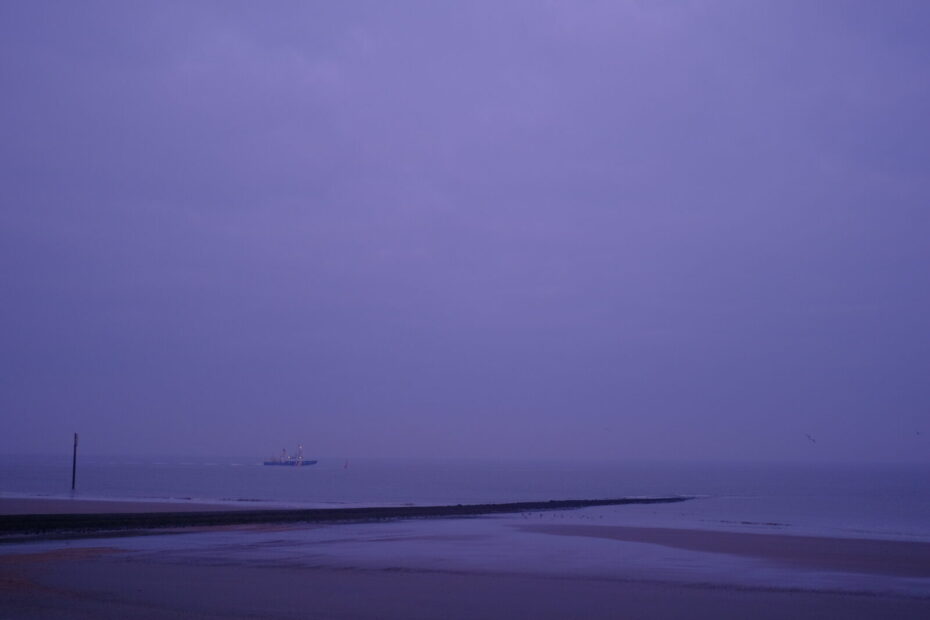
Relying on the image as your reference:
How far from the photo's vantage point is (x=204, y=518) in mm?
34906

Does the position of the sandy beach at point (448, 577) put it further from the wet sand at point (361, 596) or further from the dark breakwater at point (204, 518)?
the dark breakwater at point (204, 518)

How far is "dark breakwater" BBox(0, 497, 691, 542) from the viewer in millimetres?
28925

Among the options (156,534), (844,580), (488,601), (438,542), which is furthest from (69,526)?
(844,580)

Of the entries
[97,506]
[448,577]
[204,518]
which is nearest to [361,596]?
[448,577]

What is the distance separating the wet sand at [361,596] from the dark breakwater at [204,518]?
7516mm

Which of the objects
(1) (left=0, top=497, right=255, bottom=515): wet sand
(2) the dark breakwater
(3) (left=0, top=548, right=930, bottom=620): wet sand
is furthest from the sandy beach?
(1) (left=0, top=497, right=255, bottom=515): wet sand

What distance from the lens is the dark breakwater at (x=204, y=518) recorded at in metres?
28.9

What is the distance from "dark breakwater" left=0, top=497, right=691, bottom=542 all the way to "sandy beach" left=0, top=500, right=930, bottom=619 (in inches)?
89.0

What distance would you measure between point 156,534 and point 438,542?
10.2m

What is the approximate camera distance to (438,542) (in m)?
30.2

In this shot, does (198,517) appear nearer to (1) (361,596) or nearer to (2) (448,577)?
(2) (448,577)

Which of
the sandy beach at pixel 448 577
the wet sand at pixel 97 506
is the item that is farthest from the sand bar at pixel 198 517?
the sandy beach at pixel 448 577

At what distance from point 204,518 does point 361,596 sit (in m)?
19.4

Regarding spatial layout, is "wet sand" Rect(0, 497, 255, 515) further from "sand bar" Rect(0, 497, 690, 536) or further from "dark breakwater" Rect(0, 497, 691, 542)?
"dark breakwater" Rect(0, 497, 691, 542)
